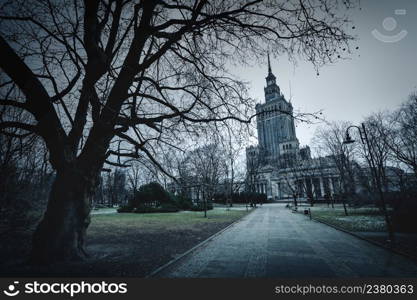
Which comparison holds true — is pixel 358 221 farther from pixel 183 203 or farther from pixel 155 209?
pixel 183 203

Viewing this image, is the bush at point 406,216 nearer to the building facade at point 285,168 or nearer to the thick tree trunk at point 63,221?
the thick tree trunk at point 63,221

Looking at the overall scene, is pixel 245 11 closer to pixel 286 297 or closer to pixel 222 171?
pixel 286 297

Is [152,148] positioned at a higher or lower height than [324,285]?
higher

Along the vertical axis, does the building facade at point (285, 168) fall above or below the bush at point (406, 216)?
above

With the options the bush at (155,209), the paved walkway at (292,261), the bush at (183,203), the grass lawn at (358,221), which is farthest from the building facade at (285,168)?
the paved walkway at (292,261)

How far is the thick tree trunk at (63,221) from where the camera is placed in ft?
22.1

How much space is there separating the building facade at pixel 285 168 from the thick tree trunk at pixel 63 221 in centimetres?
3203

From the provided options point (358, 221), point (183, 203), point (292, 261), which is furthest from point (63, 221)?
point (183, 203)

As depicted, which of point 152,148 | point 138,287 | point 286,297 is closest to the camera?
point 286,297

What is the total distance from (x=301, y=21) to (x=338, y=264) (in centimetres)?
786

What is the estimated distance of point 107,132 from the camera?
284 inches

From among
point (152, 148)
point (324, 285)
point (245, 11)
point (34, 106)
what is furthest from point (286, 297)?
point (34, 106)

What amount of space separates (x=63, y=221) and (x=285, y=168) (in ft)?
216

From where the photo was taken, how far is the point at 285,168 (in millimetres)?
66000
